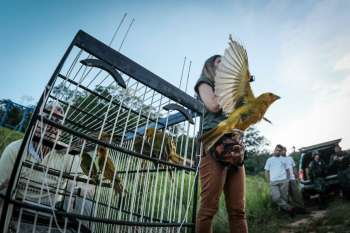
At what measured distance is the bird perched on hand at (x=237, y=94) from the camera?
145 cm

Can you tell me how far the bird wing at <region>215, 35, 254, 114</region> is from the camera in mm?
1448

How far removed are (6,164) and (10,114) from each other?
29.6ft

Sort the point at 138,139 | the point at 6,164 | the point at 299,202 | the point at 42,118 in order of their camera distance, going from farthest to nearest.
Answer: the point at 299,202
the point at 138,139
the point at 6,164
the point at 42,118

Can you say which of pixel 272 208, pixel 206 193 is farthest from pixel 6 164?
pixel 272 208

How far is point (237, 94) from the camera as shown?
1510 mm

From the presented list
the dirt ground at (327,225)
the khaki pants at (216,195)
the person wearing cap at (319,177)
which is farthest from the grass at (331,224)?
the khaki pants at (216,195)

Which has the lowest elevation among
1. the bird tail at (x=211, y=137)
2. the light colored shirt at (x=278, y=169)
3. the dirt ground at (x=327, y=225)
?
the dirt ground at (x=327, y=225)

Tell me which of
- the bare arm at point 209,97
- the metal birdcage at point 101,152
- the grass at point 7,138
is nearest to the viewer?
the metal birdcage at point 101,152

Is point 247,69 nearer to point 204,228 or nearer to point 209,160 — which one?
point 209,160

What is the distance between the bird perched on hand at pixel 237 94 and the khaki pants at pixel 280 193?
5.04m

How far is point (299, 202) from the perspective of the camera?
592 cm

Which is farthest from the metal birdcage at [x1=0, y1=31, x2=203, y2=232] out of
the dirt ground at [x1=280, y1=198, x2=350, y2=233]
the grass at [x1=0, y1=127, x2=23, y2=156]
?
the dirt ground at [x1=280, y1=198, x2=350, y2=233]

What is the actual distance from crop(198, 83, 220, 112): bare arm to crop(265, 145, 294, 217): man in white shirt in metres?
4.97

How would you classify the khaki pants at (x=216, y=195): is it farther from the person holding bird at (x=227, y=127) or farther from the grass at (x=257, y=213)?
the grass at (x=257, y=213)
